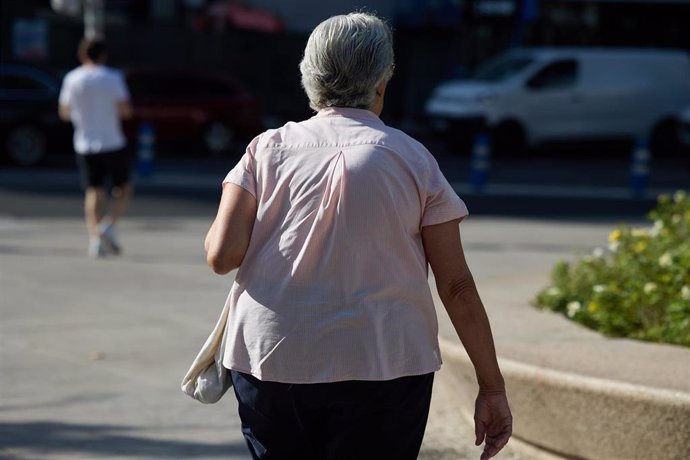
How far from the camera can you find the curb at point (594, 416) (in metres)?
4.58

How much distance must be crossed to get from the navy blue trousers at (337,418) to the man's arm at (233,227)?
28 cm

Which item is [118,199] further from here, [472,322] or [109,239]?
[472,322]

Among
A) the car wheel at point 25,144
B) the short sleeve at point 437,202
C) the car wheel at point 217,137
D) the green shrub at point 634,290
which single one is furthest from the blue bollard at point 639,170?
the short sleeve at point 437,202

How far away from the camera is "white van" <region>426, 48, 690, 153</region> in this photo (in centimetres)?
2527

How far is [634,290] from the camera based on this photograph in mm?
6645

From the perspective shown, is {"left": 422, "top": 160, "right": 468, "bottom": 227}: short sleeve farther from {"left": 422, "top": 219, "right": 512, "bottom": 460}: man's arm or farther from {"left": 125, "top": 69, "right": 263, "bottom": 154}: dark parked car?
{"left": 125, "top": 69, "right": 263, "bottom": 154}: dark parked car

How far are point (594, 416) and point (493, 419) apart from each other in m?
1.62

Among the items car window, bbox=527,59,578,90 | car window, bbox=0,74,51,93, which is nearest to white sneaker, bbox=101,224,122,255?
car window, bbox=0,74,51,93

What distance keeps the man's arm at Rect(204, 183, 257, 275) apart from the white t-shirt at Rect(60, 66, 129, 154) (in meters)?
8.05

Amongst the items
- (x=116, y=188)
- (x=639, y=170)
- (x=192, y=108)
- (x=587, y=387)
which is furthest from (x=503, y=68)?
(x=587, y=387)

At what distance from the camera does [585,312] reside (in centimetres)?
669

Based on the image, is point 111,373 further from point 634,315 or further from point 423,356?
point 423,356

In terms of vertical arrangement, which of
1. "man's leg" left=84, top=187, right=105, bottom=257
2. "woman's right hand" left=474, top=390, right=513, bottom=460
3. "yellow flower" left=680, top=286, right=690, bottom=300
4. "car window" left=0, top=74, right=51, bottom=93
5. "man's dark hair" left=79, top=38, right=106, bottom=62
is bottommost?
"car window" left=0, top=74, right=51, bottom=93

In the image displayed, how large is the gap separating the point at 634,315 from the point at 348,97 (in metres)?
3.67
